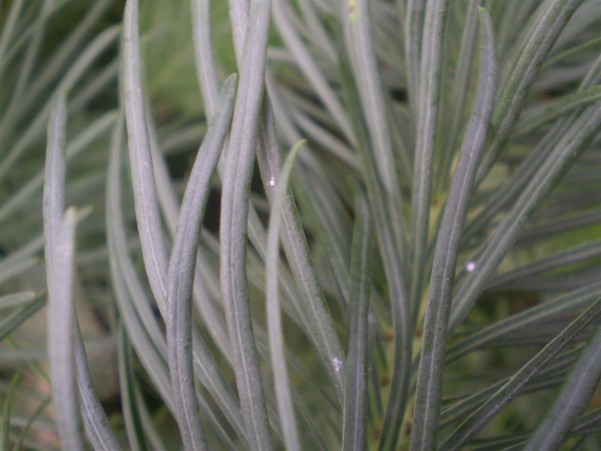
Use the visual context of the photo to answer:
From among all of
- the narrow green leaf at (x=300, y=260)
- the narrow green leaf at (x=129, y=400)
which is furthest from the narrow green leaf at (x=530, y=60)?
the narrow green leaf at (x=129, y=400)

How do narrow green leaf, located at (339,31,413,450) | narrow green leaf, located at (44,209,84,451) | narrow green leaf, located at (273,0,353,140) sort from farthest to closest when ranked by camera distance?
1. narrow green leaf, located at (273,0,353,140)
2. narrow green leaf, located at (339,31,413,450)
3. narrow green leaf, located at (44,209,84,451)

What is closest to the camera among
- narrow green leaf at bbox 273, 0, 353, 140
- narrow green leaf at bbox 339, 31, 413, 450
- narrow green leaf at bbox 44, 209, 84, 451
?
narrow green leaf at bbox 44, 209, 84, 451

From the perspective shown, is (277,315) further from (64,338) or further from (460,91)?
(460,91)

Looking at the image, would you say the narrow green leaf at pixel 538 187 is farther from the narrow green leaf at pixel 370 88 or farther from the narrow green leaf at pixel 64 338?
the narrow green leaf at pixel 64 338

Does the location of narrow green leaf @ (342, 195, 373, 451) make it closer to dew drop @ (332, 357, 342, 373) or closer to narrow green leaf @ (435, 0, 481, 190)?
dew drop @ (332, 357, 342, 373)

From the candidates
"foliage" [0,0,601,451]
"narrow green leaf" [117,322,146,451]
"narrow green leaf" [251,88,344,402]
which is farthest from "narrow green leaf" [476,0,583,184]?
"narrow green leaf" [117,322,146,451]

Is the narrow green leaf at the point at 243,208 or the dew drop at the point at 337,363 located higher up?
the narrow green leaf at the point at 243,208

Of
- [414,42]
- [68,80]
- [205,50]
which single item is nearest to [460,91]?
[414,42]
